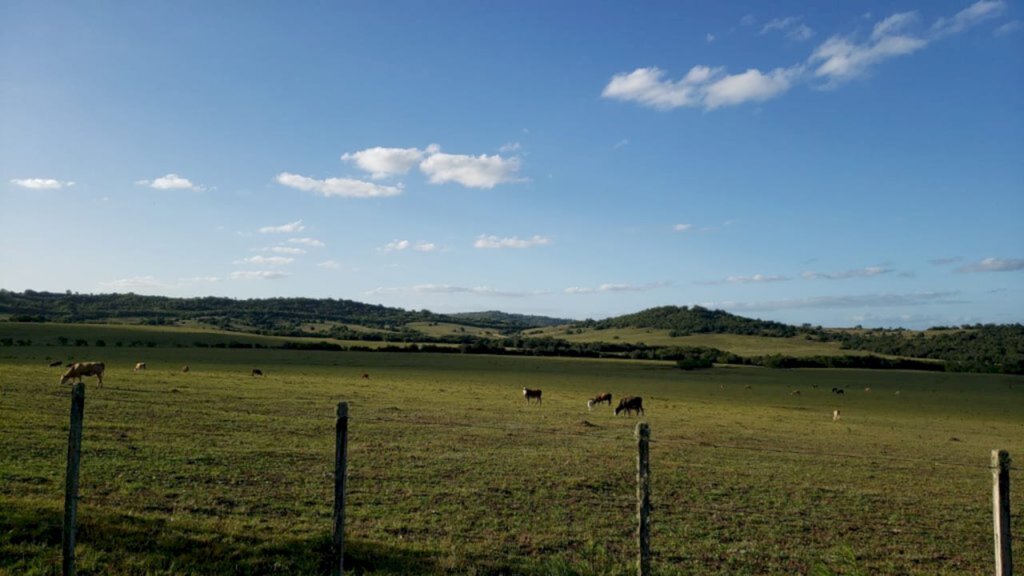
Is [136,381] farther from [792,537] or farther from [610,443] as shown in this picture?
[792,537]

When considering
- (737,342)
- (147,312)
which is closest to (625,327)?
(737,342)

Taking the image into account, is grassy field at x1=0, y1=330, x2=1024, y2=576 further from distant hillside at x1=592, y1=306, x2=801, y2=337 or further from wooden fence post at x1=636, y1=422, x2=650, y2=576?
distant hillside at x1=592, y1=306, x2=801, y2=337

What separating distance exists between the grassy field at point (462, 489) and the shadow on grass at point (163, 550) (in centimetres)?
4

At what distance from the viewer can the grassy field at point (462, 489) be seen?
9.10 metres

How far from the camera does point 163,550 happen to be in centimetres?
837

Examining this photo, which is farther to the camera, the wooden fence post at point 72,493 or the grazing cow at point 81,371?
the grazing cow at point 81,371

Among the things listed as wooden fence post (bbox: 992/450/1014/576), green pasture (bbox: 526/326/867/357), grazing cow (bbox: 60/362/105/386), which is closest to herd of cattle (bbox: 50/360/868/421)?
grazing cow (bbox: 60/362/105/386)

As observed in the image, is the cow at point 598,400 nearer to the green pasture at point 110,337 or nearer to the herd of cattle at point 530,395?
the herd of cattle at point 530,395

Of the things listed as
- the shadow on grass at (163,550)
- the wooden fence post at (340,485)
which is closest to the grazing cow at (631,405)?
the shadow on grass at (163,550)

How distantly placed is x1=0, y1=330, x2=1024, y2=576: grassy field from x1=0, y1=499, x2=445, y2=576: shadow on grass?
0.13 ft

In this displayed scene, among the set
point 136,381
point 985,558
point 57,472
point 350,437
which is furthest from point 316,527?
point 136,381

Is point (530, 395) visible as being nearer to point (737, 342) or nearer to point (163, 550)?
point (163, 550)

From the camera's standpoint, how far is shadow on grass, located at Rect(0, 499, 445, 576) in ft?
25.5

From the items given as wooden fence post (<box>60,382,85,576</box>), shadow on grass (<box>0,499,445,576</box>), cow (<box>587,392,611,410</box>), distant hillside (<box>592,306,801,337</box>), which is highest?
distant hillside (<box>592,306,801,337</box>)
